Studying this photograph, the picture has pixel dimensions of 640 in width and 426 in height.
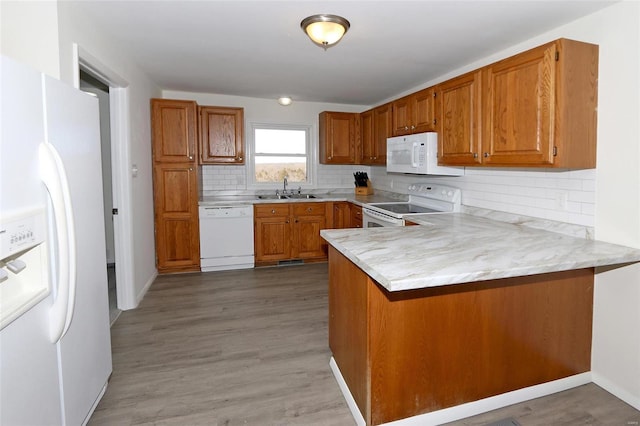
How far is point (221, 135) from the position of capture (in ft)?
15.6

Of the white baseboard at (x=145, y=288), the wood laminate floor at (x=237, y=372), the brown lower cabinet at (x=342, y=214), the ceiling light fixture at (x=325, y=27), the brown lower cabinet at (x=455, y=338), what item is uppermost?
the ceiling light fixture at (x=325, y=27)

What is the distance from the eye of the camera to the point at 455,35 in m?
2.69

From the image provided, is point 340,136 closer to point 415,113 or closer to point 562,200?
point 415,113

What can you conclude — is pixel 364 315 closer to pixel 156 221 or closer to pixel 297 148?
pixel 156 221

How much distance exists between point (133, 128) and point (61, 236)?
8.13 feet

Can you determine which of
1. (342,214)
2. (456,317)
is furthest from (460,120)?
(342,214)

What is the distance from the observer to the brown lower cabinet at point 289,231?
480 cm

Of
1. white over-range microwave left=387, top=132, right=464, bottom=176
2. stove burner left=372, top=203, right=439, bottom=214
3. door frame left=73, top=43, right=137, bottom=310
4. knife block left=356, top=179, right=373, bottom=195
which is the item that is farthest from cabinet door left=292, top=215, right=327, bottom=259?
door frame left=73, top=43, right=137, bottom=310

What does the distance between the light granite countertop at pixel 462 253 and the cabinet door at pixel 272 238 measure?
255 centimetres

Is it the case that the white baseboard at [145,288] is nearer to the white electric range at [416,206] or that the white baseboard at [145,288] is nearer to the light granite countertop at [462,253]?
the light granite countertop at [462,253]

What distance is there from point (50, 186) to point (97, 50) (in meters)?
1.74

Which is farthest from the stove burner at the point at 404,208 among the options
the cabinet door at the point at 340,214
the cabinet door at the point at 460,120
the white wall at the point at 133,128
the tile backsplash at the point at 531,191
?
the white wall at the point at 133,128

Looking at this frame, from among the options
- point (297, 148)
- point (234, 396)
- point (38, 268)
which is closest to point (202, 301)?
point (234, 396)

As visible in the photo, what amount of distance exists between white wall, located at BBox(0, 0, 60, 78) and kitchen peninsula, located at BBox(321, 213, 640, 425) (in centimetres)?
188
